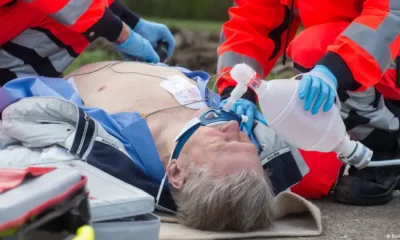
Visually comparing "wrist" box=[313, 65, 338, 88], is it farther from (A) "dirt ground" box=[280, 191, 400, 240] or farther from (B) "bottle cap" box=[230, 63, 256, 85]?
(A) "dirt ground" box=[280, 191, 400, 240]

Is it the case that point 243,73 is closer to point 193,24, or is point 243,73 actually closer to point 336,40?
point 336,40

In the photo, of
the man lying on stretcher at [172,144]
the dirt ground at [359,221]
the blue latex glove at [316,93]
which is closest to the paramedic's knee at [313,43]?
the man lying on stretcher at [172,144]

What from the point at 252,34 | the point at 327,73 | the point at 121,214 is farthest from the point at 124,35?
the point at 121,214

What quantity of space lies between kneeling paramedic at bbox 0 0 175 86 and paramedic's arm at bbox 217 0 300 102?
45cm

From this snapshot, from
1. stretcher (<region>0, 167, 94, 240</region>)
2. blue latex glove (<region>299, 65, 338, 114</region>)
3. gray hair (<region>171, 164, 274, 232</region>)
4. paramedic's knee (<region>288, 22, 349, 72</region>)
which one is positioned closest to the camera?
stretcher (<region>0, 167, 94, 240</region>)

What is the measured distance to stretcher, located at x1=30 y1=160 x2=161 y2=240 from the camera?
1.94 metres

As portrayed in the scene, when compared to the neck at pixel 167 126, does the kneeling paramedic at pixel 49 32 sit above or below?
above

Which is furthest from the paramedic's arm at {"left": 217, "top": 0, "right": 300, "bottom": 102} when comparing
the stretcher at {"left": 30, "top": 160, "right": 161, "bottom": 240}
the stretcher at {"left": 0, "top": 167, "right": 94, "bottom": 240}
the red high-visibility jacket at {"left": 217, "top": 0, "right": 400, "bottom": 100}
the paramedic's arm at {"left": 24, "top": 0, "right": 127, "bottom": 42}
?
the stretcher at {"left": 0, "top": 167, "right": 94, "bottom": 240}

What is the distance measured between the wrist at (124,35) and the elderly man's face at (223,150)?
93 centimetres

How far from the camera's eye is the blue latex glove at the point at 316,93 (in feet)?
8.21

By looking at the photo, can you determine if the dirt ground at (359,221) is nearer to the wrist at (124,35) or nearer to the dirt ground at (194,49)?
the wrist at (124,35)

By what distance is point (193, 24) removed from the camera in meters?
8.68

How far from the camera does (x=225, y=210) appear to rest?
93.7 inches

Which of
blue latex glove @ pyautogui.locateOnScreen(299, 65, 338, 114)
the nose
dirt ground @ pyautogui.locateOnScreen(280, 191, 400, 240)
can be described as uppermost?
blue latex glove @ pyautogui.locateOnScreen(299, 65, 338, 114)
